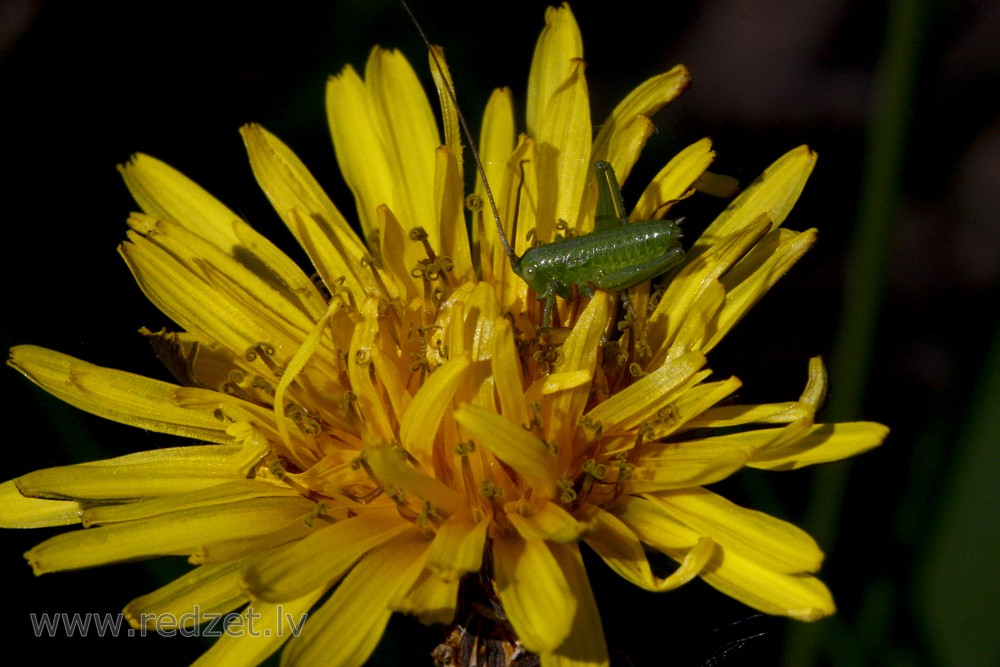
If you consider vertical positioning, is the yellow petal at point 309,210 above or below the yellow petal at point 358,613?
above

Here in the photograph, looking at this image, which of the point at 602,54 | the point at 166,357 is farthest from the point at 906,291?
the point at 166,357

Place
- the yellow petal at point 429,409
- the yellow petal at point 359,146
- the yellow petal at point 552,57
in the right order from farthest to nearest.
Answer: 1. the yellow petal at point 359,146
2. the yellow petal at point 552,57
3. the yellow petal at point 429,409

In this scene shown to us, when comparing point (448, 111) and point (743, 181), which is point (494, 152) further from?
point (743, 181)

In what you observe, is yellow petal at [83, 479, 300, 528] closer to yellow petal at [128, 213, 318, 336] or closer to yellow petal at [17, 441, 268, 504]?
yellow petal at [17, 441, 268, 504]

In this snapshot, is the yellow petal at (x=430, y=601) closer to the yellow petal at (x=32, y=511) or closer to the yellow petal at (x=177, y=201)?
the yellow petal at (x=32, y=511)

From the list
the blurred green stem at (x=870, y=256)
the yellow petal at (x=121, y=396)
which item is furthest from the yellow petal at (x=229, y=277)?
the blurred green stem at (x=870, y=256)

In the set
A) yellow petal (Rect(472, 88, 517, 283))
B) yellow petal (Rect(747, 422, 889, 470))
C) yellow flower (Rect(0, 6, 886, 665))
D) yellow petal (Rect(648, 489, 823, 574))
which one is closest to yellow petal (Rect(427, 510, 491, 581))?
yellow flower (Rect(0, 6, 886, 665))

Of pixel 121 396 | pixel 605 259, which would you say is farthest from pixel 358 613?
pixel 605 259

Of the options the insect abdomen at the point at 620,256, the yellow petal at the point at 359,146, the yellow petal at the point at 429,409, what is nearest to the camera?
the yellow petal at the point at 429,409
